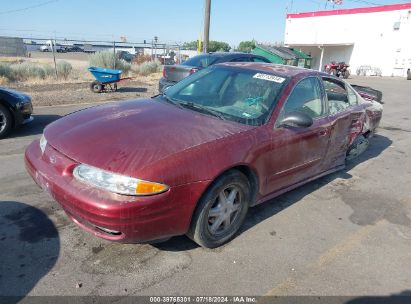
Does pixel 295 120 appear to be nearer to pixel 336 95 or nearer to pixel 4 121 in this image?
pixel 336 95

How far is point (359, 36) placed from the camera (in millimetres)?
35688

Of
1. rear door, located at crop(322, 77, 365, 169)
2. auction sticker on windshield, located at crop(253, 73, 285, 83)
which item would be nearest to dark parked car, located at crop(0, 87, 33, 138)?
auction sticker on windshield, located at crop(253, 73, 285, 83)

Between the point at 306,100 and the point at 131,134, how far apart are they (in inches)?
85.9

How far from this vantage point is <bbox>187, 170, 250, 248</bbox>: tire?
297 centimetres

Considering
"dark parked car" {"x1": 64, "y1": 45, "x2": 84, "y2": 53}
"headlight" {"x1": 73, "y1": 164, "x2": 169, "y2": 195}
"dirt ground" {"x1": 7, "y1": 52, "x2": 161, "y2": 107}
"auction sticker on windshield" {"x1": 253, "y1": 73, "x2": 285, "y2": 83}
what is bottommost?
"dark parked car" {"x1": 64, "y1": 45, "x2": 84, "y2": 53}

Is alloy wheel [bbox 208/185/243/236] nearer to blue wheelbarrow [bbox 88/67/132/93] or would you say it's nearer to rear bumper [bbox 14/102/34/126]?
rear bumper [bbox 14/102/34/126]

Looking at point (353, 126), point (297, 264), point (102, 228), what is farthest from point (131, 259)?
point (353, 126)

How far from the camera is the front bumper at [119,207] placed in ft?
8.34

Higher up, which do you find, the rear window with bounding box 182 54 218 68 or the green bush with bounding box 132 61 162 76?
the rear window with bounding box 182 54 218 68

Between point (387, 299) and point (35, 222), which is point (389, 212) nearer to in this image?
point (387, 299)

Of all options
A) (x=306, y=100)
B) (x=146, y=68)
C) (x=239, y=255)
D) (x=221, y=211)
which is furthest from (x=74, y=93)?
(x=239, y=255)

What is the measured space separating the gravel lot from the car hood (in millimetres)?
870

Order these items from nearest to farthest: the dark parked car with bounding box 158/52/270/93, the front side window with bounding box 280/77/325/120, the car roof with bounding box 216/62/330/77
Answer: the front side window with bounding box 280/77/325/120
the car roof with bounding box 216/62/330/77
the dark parked car with bounding box 158/52/270/93

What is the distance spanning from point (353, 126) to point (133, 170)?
3.63 metres
